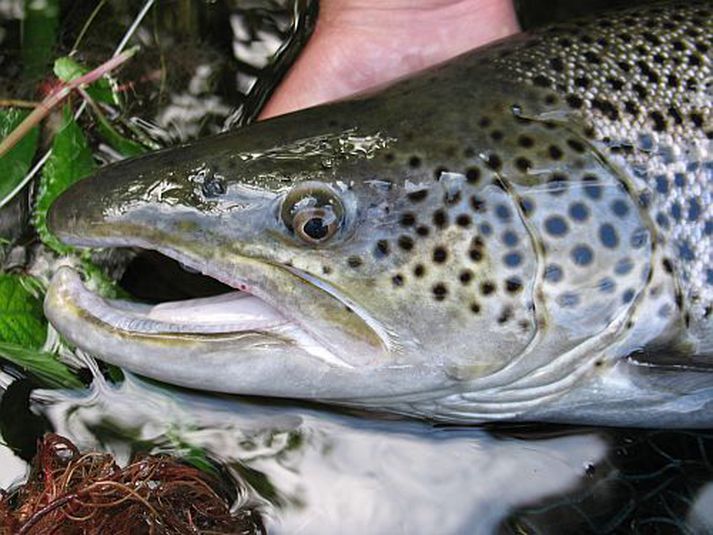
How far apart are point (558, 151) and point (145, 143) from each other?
1.30 m

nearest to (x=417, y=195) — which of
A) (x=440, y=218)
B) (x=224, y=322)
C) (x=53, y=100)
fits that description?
(x=440, y=218)

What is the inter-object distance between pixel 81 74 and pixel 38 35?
11.3 inches

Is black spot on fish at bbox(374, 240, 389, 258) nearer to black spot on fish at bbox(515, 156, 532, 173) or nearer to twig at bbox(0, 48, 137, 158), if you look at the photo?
black spot on fish at bbox(515, 156, 532, 173)

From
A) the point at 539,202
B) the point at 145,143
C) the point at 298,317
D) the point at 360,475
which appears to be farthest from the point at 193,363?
the point at 145,143

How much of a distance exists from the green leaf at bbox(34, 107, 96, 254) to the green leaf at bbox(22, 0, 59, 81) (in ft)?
1.07

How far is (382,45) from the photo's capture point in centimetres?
265

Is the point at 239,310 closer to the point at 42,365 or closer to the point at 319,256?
the point at 319,256

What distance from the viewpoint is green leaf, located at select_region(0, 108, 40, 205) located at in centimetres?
254

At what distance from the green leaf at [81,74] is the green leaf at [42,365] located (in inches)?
31.2

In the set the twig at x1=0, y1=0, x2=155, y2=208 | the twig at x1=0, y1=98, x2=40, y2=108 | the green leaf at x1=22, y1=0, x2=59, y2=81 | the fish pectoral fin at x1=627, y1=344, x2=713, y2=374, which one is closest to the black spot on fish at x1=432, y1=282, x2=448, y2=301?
the fish pectoral fin at x1=627, y1=344, x2=713, y2=374

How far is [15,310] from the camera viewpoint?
2314mm

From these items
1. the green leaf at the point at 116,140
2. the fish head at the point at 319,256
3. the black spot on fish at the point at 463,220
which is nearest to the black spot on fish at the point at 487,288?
the fish head at the point at 319,256

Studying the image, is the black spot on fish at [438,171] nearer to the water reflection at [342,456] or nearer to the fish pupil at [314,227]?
the fish pupil at [314,227]

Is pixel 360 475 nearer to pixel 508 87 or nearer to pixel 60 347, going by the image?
pixel 60 347
